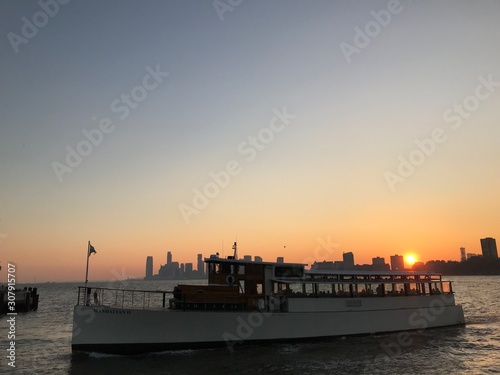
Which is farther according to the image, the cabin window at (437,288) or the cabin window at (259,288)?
the cabin window at (437,288)

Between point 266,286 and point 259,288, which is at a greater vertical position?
point 266,286

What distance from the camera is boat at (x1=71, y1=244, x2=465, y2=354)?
66.3 feet

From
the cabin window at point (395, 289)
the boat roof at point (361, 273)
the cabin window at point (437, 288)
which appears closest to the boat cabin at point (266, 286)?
the boat roof at point (361, 273)

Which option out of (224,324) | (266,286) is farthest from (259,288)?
(224,324)

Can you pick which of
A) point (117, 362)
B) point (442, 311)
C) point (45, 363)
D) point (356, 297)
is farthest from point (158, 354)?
point (442, 311)

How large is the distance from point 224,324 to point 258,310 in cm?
234

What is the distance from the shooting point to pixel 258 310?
22.6m

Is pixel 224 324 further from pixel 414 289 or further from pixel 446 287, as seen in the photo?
pixel 446 287

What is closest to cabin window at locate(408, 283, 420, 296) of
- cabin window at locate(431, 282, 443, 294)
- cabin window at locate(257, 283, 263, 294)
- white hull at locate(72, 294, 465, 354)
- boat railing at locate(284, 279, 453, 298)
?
boat railing at locate(284, 279, 453, 298)

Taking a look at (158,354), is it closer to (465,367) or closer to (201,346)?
(201,346)

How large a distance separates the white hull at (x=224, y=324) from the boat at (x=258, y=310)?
2.0 inches

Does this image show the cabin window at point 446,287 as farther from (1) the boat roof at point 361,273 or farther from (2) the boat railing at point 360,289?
(1) the boat roof at point 361,273

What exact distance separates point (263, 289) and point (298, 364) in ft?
18.0

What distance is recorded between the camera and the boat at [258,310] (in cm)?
2020
